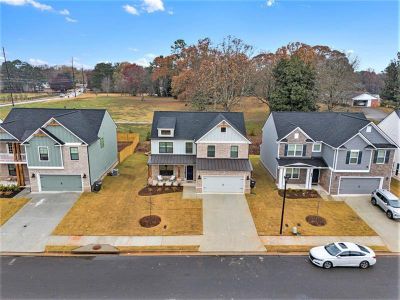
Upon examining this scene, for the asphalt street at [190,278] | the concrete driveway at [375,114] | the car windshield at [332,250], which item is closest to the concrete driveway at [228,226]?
the asphalt street at [190,278]

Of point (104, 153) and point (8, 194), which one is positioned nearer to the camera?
point (8, 194)

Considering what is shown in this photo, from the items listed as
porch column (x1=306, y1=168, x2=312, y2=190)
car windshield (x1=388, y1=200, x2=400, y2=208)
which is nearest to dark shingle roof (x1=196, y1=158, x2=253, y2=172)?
porch column (x1=306, y1=168, x2=312, y2=190)

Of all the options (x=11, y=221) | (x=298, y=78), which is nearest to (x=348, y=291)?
(x=11, y=221)

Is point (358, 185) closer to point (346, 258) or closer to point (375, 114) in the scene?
point (346, 258)

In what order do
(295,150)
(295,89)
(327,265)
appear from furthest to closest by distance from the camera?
1. (295,89)
2. (295,150)
3. (327,265)

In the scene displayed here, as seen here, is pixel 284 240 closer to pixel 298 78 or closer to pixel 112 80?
pixel 298 78

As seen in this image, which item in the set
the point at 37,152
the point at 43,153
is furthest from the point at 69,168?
the point at 37,152

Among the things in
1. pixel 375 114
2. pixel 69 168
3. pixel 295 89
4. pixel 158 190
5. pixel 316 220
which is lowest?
pixel 316 220
